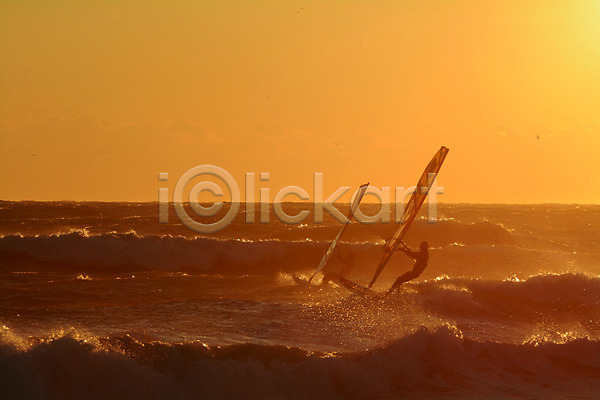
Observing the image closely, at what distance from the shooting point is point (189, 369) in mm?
10633

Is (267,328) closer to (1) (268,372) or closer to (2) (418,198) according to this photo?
(1) (268,372)

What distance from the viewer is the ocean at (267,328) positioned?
10.5 m

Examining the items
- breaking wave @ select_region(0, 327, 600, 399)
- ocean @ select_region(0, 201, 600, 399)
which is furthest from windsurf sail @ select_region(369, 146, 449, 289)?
breaking wave @ select_region(0, 327, 600, 399)

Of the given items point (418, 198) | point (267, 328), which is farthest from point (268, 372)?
point (418, 198)

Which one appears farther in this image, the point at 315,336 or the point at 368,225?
the point at 368,225

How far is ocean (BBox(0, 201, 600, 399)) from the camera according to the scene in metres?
10.5

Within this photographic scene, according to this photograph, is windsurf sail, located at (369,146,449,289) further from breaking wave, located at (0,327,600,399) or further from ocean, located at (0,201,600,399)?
breaking wave, located at (0,327,600,399)

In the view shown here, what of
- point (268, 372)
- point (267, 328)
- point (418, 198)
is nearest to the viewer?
point (268, 372)

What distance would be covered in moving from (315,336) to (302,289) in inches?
209

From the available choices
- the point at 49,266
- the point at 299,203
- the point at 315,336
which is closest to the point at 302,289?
the point at 315,336

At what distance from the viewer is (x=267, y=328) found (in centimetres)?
1286

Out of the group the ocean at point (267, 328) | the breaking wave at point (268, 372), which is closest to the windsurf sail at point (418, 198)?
the ocean at point (267, 328)

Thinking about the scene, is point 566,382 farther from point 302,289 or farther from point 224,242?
point 224,242

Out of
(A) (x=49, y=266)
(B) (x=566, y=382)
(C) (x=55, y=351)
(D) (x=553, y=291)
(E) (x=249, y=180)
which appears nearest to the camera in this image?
(C) (x=55, y=351)
